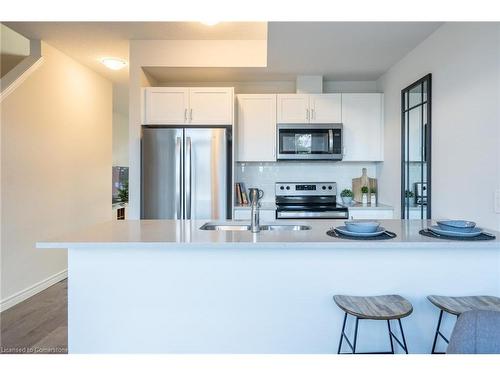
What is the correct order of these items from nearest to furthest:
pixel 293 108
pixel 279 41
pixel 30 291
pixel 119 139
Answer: pixel 279 41 < pixel 30 291 < pixel 293 108 < pixel 119 139

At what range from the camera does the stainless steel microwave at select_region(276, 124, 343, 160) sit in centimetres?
371

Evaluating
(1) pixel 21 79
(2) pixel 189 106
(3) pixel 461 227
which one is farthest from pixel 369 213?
(1) pixel 21 79

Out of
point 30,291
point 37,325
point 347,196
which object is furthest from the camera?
point 347,196

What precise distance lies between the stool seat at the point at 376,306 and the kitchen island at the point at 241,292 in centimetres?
14

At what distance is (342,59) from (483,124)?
1577 millimetres

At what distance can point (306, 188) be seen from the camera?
4.09 meters

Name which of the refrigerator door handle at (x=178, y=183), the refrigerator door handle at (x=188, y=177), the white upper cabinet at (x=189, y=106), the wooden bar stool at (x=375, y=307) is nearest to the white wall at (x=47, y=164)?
the white upper cabinet at (x=189, y=106)

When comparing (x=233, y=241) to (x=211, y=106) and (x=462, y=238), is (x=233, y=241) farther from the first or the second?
(x=211, y=106)

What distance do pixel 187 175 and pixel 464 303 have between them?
2.46 metres

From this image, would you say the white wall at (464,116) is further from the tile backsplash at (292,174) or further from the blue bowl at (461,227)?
the tile backsplash at (292,174)

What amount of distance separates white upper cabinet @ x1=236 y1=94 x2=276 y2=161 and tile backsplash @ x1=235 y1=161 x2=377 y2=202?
14.1 inches

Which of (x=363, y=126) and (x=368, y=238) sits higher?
(x=363, y=126)

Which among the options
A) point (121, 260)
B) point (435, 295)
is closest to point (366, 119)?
point (435, 295)

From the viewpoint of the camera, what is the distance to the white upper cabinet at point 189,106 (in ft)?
11.6
